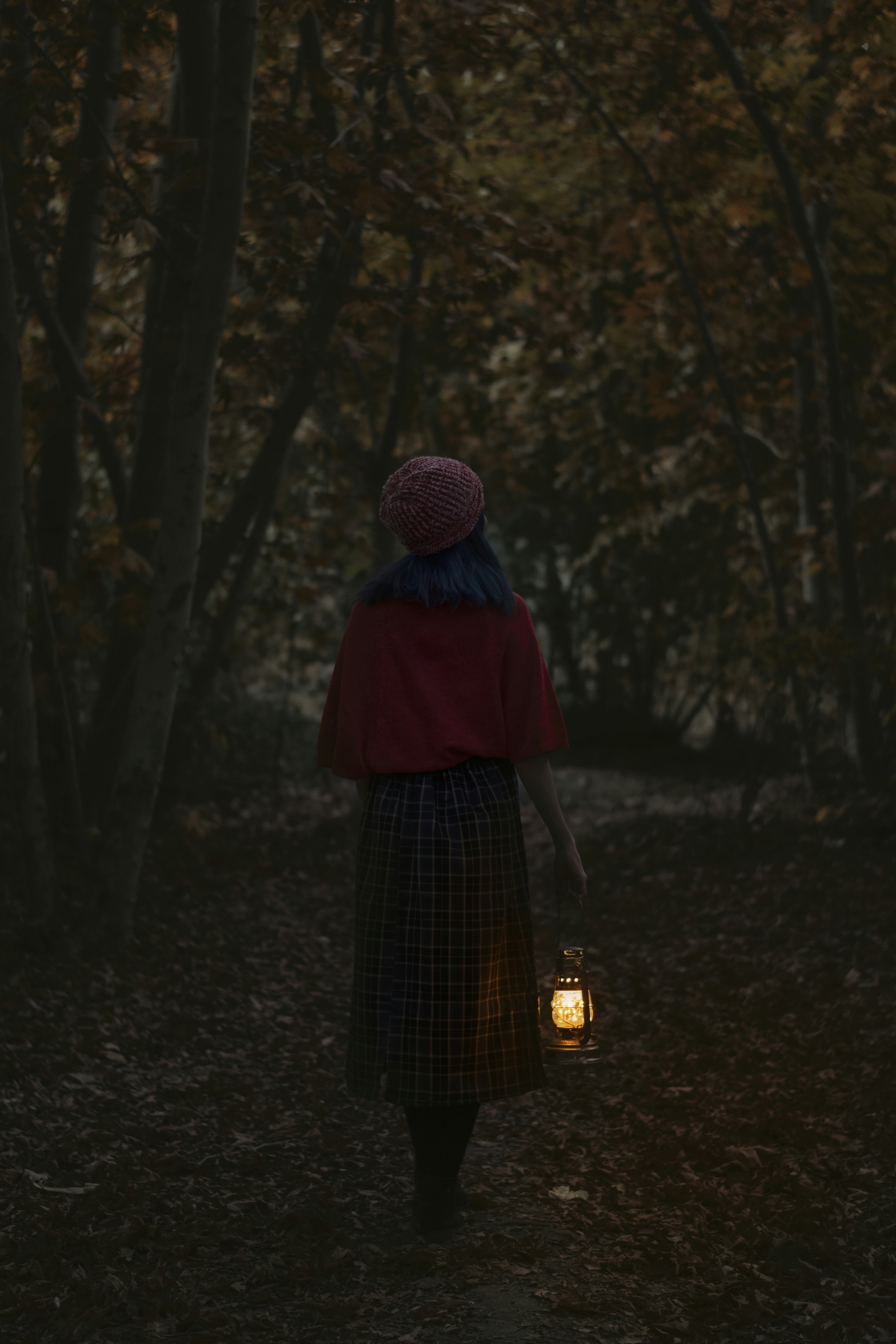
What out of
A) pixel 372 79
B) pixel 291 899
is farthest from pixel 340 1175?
pixel 372 79

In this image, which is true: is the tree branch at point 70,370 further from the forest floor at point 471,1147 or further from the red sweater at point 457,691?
the red sweater at point 457,691

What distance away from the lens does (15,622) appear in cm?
496

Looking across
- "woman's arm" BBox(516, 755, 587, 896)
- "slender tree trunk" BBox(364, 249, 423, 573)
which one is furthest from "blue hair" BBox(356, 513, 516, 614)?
"slender tree trunk" BBox(364, 249, 423, 573)

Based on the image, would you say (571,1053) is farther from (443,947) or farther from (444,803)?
(444,803)

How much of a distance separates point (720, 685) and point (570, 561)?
3370mm

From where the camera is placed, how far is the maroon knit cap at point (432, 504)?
301 centimetres

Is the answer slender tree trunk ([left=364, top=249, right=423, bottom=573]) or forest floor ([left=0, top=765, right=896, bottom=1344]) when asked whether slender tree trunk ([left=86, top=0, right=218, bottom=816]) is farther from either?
slender tree trunk ([left=364, top=249, right=423, bottom=573])

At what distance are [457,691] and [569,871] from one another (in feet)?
1.65

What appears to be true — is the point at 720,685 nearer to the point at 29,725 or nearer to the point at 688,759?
the point at 688,759

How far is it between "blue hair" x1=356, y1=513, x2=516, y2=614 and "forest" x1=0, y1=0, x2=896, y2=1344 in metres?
1.55

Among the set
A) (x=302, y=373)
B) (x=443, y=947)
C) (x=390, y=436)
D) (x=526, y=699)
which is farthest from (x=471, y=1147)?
(x=390, y=436)

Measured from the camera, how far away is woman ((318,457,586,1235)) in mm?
3021

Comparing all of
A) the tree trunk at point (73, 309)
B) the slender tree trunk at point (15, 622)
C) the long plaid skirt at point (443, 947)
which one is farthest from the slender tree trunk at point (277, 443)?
the long plaid skirt at point (443, 947)

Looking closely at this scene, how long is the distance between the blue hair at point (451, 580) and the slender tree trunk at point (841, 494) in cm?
492
